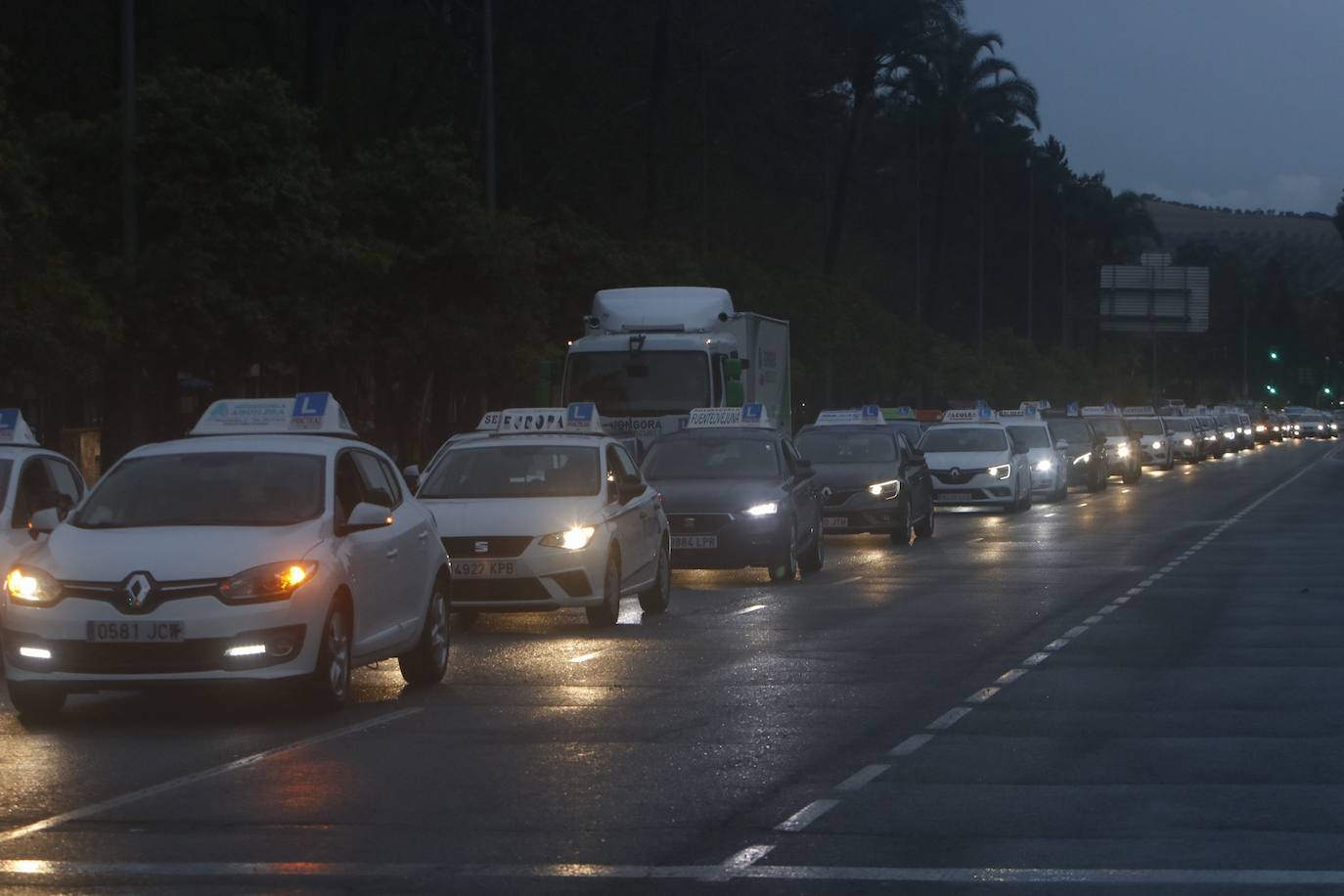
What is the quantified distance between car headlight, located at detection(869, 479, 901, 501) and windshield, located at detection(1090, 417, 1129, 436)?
87.1 feet

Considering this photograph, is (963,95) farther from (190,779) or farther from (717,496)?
(190,779)

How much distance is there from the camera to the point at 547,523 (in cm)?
1845

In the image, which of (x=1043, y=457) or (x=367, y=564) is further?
(x=1043, y=457)

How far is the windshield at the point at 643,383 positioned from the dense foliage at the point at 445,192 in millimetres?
733

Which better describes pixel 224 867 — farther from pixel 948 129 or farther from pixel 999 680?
pixel 948 129

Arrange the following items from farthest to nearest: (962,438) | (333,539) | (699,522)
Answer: (962,438)
(699,522)
(333,539)

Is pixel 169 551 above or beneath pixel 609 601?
above

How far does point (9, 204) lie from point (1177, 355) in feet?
518

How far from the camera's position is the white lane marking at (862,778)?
10.2 metres

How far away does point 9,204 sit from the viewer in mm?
25156

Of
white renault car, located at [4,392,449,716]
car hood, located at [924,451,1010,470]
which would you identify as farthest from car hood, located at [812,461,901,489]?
white renault car, located at [4,392,449,716]

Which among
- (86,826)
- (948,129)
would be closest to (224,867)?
(86,826)

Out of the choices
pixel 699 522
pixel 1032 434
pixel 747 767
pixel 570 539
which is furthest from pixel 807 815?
pixel 1032 434

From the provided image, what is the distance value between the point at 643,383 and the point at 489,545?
14.6 m
